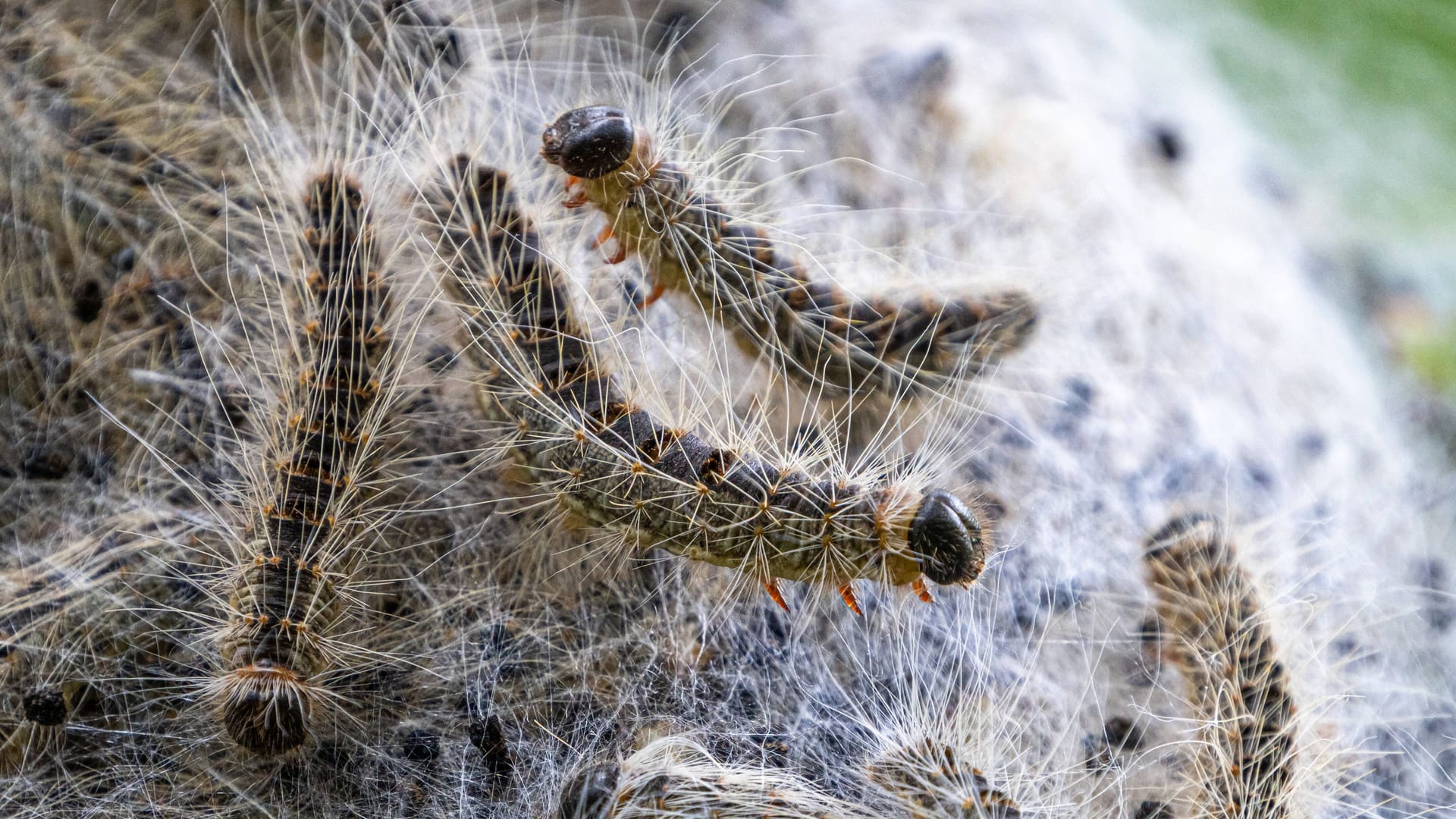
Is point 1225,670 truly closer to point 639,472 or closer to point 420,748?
point 639,472

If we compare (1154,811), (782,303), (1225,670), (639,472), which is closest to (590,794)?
(639,472)

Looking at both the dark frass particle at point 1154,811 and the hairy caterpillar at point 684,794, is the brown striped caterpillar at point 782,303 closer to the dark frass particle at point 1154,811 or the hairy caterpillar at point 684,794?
the hairy caterpillar at point 684,794

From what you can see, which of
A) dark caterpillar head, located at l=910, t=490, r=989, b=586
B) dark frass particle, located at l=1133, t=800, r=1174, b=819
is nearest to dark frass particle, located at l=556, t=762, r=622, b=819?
dark caterpillar head, located at l=910, t=490, r=989, b=586

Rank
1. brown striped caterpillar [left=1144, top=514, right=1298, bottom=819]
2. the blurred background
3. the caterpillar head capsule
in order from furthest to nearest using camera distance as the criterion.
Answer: the blurred background < brown striped caterpillar [left=1144, top=514, right=1298, bottom=819] < the caterpillar head capsule

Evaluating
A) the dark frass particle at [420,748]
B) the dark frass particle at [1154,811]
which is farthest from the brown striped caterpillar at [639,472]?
the dark frass particle at [1154,811]

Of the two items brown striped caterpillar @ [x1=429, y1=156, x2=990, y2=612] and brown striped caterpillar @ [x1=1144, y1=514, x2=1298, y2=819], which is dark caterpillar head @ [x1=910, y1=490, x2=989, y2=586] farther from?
brown striped caterpillar @ [x1=1144, y1=514, x2=1298, y2=819]

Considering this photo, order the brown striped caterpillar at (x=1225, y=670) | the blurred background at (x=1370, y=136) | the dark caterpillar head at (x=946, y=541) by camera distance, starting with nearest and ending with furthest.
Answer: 1. the dark caterpillar head at (x=946, y=541)
2. the brown striped caterpillar at (x=1225, y=670)
3. the blurred background at (x=1370, y=136)

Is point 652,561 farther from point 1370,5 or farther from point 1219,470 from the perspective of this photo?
point 1370,5
